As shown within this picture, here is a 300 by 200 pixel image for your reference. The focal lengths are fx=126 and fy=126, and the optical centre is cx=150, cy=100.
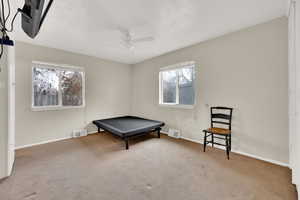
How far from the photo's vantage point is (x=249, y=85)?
244 cm

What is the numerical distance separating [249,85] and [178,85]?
171cm

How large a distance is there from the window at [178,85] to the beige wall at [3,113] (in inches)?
134

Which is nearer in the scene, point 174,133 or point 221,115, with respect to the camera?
point 221,115

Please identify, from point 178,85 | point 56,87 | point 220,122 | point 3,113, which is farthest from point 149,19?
point 56,87

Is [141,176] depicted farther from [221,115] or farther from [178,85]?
[178,85]

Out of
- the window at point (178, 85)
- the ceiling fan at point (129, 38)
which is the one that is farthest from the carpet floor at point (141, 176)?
the ceiling fan at point (129, 38)

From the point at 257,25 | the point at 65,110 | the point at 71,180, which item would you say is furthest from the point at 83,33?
the point at 257,25

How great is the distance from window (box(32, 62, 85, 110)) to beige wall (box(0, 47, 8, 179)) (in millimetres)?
1408

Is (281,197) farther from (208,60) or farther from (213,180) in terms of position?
(208,60)

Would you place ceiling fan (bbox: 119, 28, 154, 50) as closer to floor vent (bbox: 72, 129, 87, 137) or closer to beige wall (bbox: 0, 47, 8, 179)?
beige wall (bbox: 0, 47, 8, 179)

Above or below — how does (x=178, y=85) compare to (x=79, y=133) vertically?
above

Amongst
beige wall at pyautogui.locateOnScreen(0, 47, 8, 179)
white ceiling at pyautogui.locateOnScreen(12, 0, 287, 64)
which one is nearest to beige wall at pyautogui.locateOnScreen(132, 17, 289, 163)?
white ceiling at pyautogui.locateOnScreen(12, 0, 287, 64)

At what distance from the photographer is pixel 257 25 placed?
2330 mm

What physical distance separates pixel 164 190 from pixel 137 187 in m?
0.35
